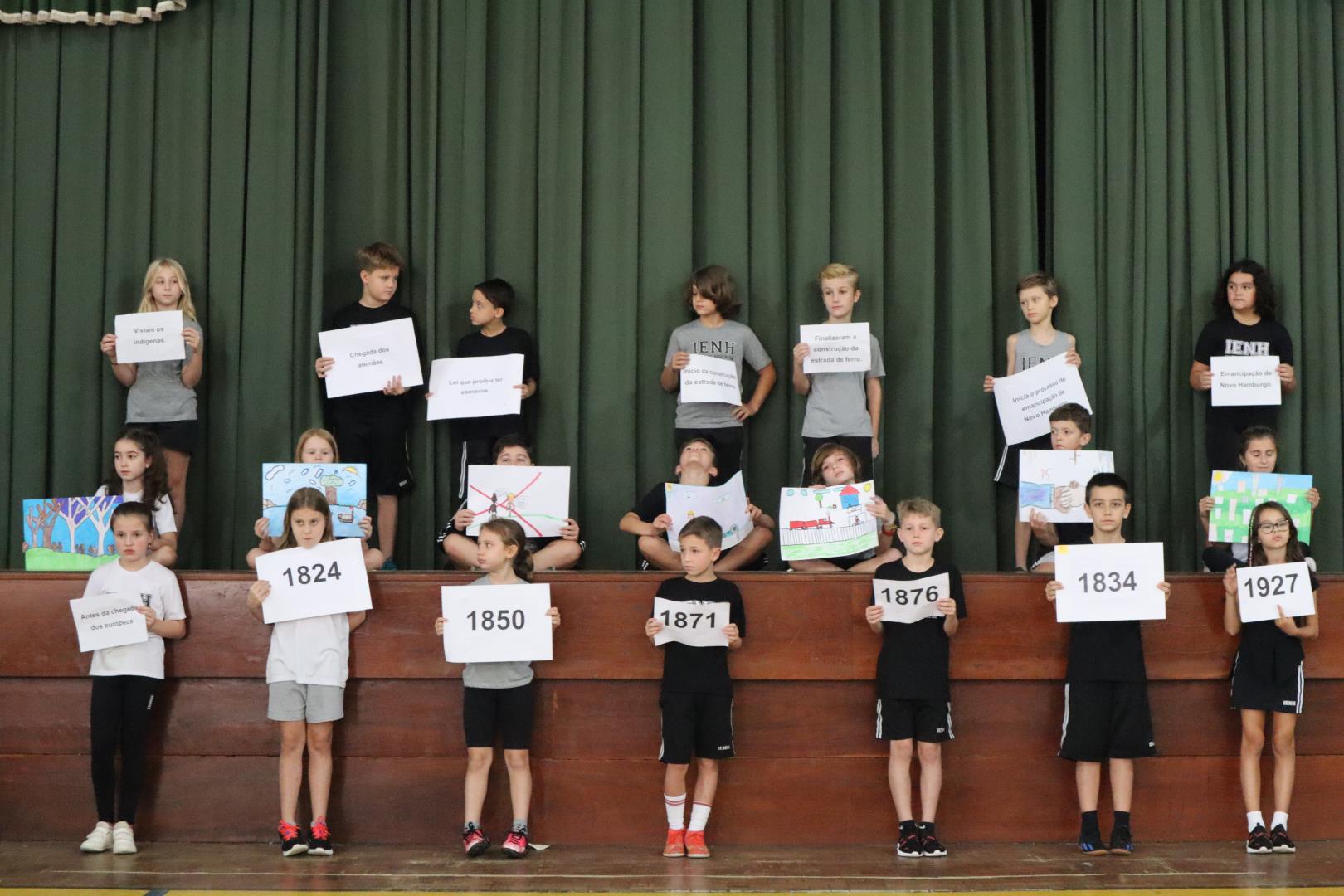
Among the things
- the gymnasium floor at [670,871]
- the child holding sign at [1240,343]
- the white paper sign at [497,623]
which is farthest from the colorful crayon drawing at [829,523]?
the child holding sign at [1240,343]

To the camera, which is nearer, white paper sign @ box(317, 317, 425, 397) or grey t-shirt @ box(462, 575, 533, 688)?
grey t-shirt @ box(462, 575, 533, 688)

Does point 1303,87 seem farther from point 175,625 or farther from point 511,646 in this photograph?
point 175,625

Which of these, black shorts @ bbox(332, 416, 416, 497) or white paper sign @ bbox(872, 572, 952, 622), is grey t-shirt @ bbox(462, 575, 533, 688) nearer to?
white paper sign @ bbox(872, 572, 952, 622)

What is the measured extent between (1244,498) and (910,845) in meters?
2.19

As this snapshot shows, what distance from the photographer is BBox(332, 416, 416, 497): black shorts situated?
6461mm

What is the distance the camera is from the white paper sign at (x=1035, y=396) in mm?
6258

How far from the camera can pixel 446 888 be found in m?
4.48

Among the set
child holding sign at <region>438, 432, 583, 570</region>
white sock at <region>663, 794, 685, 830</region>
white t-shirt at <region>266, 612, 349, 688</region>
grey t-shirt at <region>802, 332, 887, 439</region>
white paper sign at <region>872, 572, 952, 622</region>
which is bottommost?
white sock at <region>663, 794, 685, 830</region>

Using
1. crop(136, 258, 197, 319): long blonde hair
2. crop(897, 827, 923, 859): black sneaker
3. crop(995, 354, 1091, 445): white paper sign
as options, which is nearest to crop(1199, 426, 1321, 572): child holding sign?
crop(995, 354, 1091, 445): white paper sign

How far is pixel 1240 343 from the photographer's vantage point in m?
6.47

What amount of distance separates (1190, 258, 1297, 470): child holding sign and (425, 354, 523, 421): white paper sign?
11.1ft

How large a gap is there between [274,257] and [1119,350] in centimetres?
443

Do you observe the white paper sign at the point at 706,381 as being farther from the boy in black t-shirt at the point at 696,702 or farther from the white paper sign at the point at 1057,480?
the white paper sign at the point at 1057,480

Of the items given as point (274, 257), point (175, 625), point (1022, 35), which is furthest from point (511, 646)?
point (1022, 35)
